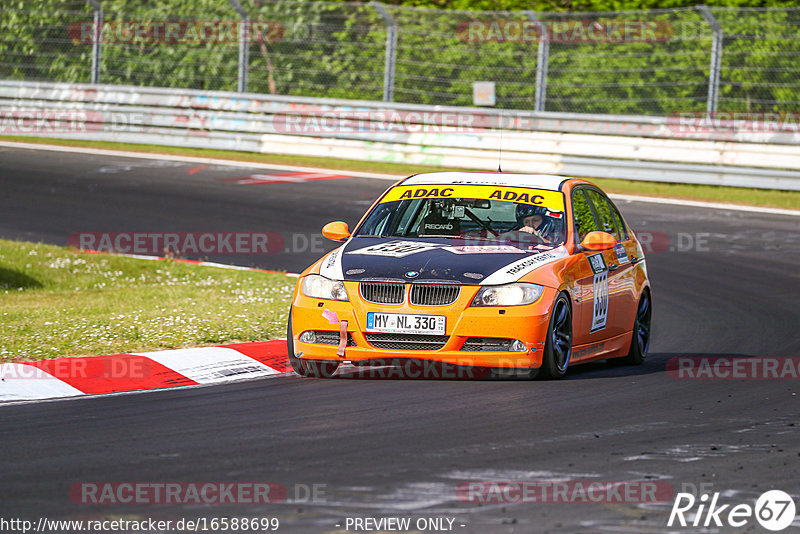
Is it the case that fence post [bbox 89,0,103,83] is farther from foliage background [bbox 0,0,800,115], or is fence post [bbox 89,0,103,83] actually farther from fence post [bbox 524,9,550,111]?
fence post [bbox 524,9,550,111]

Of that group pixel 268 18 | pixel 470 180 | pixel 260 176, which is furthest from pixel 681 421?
pixel 268 18

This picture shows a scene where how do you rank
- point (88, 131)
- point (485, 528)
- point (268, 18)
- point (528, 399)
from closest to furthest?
point (485, 528) → point (528, 399) → point (268, 18) → point (88, 131)

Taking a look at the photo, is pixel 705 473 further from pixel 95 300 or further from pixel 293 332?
pixel 95 300

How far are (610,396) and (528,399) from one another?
622mm

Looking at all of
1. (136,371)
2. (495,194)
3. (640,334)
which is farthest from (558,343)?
(136,371)

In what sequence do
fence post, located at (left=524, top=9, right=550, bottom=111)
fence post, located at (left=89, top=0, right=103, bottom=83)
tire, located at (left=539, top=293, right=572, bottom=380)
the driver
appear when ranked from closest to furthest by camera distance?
tire, located at (left=539, top=293, right=572, bottom=380) → the driver → fence post, located at (left=524, top=9, right=550, bottom=111) → fence post, located at (left=89, top=0, right=103, bottom=83)

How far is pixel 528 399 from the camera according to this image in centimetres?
792

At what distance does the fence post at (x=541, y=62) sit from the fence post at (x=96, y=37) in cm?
881

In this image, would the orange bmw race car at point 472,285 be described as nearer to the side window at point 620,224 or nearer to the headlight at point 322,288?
the headlight at point 322,288

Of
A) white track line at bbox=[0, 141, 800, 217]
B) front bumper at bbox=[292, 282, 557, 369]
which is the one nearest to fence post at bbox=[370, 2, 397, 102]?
white track line at bbox=[0, 141, 800, 217]

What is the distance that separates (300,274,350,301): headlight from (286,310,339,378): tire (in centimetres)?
21

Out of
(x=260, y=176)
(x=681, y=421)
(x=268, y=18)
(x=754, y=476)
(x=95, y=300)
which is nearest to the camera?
(x=754, y=476)

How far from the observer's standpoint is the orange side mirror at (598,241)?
9227mm

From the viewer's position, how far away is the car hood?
843 cm
